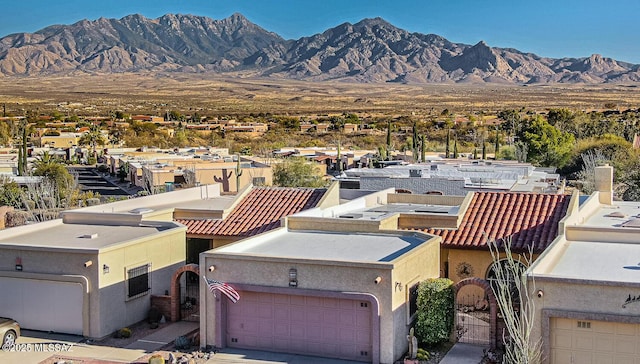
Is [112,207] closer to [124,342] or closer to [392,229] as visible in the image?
[124,342]

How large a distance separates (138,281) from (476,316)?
9702mm

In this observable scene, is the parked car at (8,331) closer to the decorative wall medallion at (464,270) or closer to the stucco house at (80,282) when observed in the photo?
the stucco house at (80,282)

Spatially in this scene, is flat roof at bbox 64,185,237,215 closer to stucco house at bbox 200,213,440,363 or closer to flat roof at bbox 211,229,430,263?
flat roof at bbox 211,229,430,263

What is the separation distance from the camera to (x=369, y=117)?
13625 cm

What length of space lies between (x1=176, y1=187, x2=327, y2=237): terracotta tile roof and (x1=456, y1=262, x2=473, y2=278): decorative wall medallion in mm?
6363

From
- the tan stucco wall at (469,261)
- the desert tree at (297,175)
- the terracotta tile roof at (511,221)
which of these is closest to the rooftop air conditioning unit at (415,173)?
the terracotta tile roof at (511,221)

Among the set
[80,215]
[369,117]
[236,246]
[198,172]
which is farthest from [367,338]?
[369,117]

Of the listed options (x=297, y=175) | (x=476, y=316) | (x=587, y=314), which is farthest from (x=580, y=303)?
(x=297, y=175)

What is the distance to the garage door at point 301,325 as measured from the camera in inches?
758

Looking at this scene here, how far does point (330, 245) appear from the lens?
2211cm

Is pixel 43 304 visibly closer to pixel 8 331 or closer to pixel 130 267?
pixel 8 331

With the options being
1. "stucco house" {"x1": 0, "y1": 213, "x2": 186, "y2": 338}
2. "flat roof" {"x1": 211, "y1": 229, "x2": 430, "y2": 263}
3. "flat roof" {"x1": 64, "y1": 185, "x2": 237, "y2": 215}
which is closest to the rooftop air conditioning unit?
"flat roof" {"x1": 64, "y1": 185, "x2": 237, "y2": 215}

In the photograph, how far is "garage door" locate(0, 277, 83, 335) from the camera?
22.1 metres

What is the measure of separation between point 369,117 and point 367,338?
118 m
